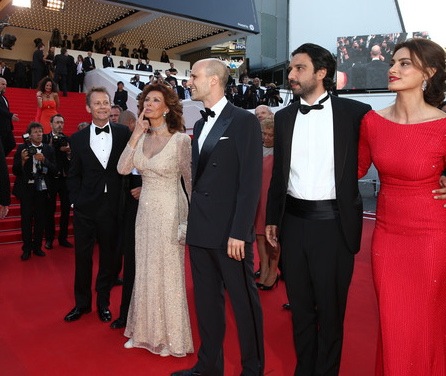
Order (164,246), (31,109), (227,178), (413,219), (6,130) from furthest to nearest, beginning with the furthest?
(31,109) < (6,130) < (164,246) < (227,178) < (413,219)

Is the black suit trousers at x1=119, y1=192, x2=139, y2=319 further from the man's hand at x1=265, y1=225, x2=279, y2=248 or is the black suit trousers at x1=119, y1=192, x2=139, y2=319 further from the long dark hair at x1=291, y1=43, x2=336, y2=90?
the long dark hair at x1=291, y1=43, x2=336, y2=90

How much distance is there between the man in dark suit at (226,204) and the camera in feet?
8.06

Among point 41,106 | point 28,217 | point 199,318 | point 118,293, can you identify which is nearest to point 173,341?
point 199,318

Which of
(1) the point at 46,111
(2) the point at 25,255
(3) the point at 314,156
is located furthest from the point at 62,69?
(3) the point at 314,156

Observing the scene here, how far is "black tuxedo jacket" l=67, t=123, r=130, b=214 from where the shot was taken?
12.2 feet

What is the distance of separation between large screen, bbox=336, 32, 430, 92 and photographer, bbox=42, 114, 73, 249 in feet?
63.0

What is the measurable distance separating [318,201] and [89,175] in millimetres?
2071

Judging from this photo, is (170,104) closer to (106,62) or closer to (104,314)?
(104,314)

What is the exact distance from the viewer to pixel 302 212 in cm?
242

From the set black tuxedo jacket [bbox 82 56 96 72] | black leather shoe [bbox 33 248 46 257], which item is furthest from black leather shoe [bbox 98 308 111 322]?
black tuxedo jacket [bbox 82 56 96 72]

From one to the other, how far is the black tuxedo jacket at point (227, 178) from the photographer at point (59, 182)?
439 cm

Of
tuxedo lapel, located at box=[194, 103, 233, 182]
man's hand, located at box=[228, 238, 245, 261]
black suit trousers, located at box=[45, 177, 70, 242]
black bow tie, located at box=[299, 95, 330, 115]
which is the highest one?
black bow tie, located at box=[299, 95, 330, 115]

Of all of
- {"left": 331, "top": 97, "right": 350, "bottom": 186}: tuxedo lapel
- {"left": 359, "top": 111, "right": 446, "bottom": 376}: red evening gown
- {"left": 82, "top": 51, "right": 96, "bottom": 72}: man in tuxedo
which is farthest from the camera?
{"left": 82, "top": 51, "right": 96, "bottom": 72}: man in tuxedo

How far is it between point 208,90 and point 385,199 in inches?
42.9
